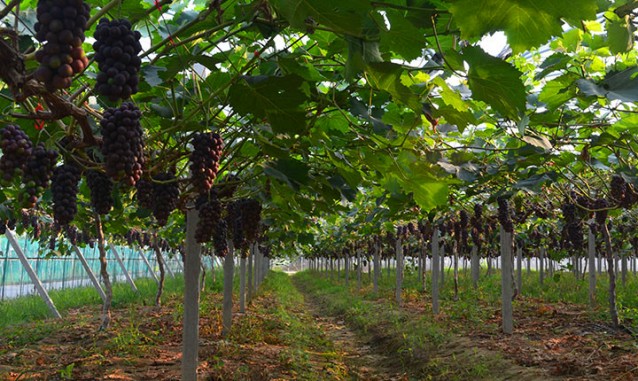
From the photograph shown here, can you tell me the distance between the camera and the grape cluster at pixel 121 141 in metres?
1.59

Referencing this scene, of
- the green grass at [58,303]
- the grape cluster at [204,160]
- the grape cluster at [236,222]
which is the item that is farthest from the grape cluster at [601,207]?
the green grass at [58,303]

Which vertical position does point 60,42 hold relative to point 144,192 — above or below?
above

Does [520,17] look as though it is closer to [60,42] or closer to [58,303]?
[60,42]

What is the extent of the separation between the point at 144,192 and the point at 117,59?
152 centimetres

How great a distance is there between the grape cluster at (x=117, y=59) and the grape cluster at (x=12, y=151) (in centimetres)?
59

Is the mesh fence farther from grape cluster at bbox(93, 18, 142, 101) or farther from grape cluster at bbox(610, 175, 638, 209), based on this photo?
grape cluster at bbox(93, 18, 142, 101)

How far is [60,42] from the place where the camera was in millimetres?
1100

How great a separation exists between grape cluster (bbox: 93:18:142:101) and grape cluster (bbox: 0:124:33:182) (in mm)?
587

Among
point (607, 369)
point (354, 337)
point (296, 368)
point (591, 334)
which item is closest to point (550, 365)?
point (607, 369)

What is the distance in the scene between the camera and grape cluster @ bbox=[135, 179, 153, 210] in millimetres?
2730

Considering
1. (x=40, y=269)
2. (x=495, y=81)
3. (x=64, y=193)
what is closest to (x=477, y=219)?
(x=495, y=81)

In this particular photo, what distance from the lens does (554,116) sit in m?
3.77

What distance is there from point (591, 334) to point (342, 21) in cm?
980

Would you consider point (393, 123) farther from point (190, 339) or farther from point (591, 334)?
point (591, 334)
